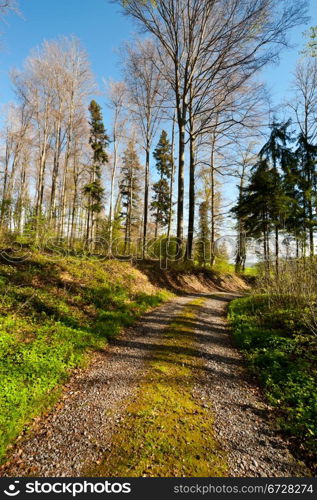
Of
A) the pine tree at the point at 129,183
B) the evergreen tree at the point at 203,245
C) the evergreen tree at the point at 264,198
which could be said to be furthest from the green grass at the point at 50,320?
the pine tree at the point at 129,183

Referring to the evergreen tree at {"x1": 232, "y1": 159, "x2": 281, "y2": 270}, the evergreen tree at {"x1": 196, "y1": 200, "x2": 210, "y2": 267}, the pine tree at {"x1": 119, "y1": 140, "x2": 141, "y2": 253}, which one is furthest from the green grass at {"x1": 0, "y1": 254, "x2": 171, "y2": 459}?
the pine tree at {"x1": 119, "y1": 140, "x2": 141, "y2": 253}

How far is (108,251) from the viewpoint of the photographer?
11.7 metres

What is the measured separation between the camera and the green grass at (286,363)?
2.87 metres

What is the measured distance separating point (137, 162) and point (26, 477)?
83.3 feet

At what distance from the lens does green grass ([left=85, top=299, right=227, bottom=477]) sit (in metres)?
2.18

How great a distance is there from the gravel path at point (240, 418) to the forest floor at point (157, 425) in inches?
0.5

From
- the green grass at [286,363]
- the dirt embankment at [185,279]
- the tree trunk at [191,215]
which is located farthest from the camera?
the tree trunk at [191,215]

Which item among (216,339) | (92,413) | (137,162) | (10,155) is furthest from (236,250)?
(10,155)

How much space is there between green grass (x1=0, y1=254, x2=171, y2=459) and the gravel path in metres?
2.47

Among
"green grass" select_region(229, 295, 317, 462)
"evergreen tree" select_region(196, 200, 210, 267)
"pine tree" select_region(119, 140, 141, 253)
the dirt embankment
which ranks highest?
"pine tree" select_region(119, 140, 141, 253)

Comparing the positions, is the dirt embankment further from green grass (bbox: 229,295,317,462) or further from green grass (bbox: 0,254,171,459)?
green grass (bbox: 229,295,317,462)

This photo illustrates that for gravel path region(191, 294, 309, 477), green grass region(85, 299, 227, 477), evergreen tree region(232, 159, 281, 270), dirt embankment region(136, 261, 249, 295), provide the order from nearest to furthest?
green grass region(85, 299, 227, 477), gravel path region(191, 294, 309, 477), dirt embankment region(136, 261, 249, 295), evergreen tree region(232, 159, 281, 270)

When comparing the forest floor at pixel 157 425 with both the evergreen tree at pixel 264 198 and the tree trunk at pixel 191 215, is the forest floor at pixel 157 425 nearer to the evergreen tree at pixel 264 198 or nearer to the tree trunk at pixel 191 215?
the tree trunk at pixel 191 215

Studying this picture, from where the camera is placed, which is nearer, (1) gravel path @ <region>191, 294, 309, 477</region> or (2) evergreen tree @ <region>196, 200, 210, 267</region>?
(1) gravel path @ <region>191, 294, 309, 477</region>
